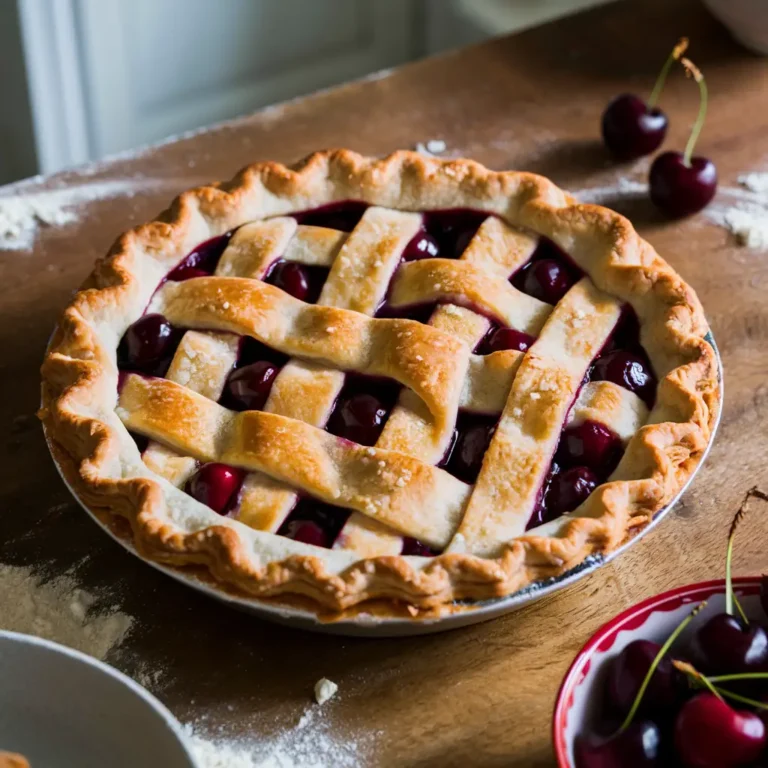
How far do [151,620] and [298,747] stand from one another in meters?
0.22

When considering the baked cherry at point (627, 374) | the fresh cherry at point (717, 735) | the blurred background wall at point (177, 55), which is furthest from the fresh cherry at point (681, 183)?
the fresh cherry at point (717, 735)

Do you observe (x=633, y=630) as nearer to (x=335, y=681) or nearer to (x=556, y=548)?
(x=556, y=548)

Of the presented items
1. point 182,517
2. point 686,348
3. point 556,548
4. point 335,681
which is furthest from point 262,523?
point 686,348

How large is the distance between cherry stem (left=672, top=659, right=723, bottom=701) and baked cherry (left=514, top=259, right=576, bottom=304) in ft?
1.78

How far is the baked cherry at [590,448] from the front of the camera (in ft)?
3.72

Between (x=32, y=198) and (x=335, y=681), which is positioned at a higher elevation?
(x=32, y=198)

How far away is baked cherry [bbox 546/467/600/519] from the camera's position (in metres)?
1.10

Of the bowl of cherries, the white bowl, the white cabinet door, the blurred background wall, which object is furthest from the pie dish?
the white cabinet door

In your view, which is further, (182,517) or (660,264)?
(660,264)

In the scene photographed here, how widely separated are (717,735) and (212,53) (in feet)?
7.32

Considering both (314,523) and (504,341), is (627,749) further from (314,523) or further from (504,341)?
(504,341)

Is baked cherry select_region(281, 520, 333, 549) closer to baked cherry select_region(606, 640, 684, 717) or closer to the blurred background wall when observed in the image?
baked cherry select_region(606, 640, 684, 717)

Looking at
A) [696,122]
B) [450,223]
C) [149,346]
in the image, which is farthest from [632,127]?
[149,346]

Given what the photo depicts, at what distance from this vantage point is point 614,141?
1.75 meters
